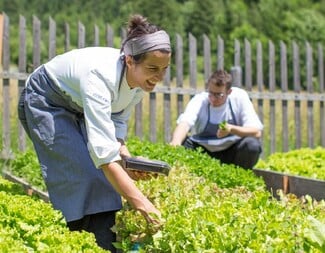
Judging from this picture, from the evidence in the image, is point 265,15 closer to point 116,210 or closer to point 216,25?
point 216,25

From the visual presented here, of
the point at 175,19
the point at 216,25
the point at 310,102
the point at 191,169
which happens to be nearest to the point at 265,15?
the point at 216,25

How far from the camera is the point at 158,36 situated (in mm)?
3791

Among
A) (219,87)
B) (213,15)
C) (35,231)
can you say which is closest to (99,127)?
(35,231)

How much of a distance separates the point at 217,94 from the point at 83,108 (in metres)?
3.14

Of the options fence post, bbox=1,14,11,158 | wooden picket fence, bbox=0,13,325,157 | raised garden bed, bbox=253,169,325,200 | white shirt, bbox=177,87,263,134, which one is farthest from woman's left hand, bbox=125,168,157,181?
fence post, bbox=1,14,11,158

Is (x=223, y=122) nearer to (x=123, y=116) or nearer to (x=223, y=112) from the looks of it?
(x=223, y=112)

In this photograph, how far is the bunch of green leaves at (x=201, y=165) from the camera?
5.45 meters

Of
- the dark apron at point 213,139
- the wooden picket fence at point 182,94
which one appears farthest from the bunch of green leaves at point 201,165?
the wooden picket fence at point 182,94

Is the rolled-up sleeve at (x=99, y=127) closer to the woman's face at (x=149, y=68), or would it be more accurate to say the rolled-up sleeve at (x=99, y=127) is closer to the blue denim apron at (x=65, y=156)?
the woman's face at (x=149, y=68)

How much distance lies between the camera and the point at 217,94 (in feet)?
22.9

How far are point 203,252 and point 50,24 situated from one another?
594 centimetres

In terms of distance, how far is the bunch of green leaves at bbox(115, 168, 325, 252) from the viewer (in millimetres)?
3006

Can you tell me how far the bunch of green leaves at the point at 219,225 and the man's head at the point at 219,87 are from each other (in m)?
2.59

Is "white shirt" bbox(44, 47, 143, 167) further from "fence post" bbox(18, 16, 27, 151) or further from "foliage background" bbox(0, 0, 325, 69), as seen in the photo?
"foliage background" bbox(0, 0, 325, 69)
